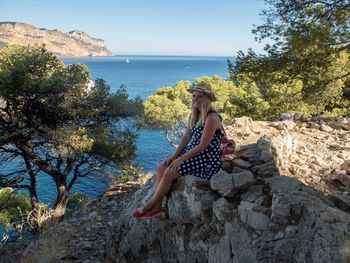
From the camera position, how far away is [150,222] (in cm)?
531

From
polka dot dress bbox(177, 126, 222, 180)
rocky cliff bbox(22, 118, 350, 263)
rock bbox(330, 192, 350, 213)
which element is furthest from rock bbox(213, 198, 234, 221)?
rock bbox(330, 192, 350, 213)

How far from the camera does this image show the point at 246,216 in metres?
3.92

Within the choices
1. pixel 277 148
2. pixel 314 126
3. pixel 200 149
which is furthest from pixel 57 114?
pixel 200 149

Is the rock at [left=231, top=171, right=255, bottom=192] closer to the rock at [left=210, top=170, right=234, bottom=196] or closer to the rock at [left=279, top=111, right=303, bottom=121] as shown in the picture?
the rock at [left=210, top=170, right=234, bottom=196]

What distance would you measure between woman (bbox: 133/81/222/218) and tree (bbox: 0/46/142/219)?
675 centimetres

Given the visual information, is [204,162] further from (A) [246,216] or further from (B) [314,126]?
(B) [314,126]

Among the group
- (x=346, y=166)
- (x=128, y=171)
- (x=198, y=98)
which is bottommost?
(x=128, y=171)

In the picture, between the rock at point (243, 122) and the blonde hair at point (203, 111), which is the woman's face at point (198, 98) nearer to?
the blonde hair at point (203, 111)

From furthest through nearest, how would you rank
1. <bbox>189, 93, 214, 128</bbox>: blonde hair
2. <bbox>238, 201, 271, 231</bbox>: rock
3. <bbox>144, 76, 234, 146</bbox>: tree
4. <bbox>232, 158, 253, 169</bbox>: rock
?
<bbox>144, 76, 234, 146</bbox>: tree → <bbox>232, 158, 253, 169</bbox>: rock → <bbox>189, 93, 214, 128</bbox>: blonde hair → <bbox>238, 201, 271, 231</bbox>: rock

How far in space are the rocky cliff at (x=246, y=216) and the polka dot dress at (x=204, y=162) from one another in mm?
149

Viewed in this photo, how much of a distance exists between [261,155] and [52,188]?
85.0 ft

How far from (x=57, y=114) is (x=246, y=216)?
939 centimetres

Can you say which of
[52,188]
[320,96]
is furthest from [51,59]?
[52,188]

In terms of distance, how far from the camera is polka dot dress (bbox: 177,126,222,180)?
4.79 meters
